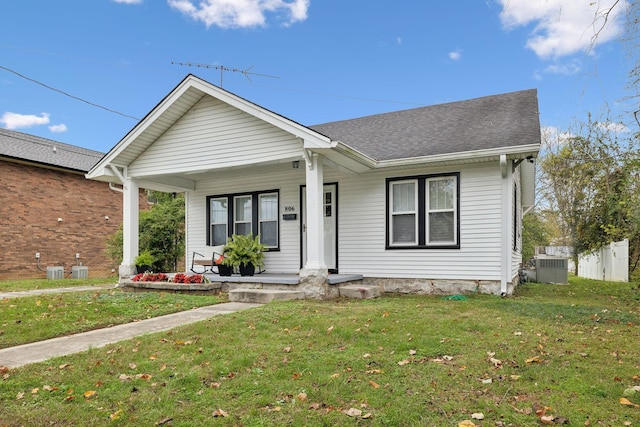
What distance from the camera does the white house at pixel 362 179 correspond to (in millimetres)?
9070

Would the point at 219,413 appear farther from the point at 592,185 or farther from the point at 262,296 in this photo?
the point at 592,185

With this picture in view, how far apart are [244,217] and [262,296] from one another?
4334mm

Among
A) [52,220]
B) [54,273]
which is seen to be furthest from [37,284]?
[52,220]

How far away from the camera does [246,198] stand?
1240 cm

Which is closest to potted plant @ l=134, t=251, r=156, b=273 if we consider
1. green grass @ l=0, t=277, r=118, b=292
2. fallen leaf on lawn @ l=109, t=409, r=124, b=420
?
green grass @ l=0, t=277, r=118, b=292

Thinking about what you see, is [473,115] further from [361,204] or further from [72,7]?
[72,7]

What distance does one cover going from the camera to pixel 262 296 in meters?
8.47

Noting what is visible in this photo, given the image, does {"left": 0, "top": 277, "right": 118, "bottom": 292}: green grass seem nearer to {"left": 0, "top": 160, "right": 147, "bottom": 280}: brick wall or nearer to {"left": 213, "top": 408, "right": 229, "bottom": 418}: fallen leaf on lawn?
{"left": 0, "top": 160, "right": 147, "bottom": 280}: brick wall

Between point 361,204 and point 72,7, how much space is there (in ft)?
39.1

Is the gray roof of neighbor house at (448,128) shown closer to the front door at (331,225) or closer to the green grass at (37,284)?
the front door at (331,225)

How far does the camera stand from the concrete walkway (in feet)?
15.3

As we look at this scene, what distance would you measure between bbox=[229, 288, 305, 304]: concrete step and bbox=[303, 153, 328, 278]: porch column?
55 centimetres

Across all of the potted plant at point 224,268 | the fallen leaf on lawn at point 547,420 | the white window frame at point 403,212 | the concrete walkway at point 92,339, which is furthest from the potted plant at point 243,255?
the fallen leaf on lawn at point 547,420

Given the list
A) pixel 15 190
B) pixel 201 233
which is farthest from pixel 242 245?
pixel 15 190
